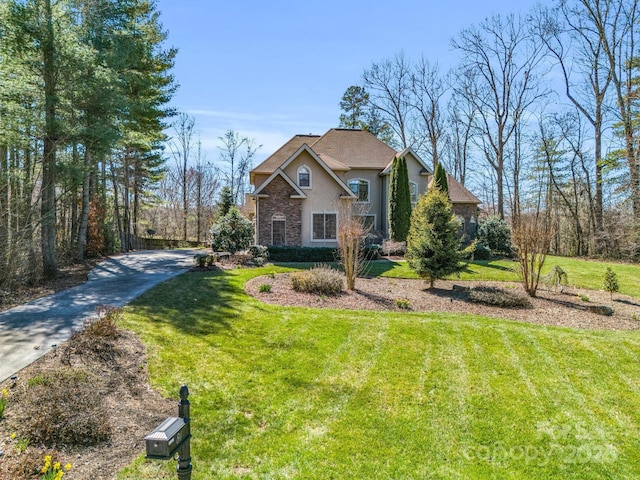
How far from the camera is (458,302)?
9625 millimetres

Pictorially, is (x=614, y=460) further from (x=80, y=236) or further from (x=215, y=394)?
(x=80, y=236)

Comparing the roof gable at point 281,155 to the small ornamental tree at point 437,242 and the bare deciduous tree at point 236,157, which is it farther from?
the small ornamental tree at point 437,242

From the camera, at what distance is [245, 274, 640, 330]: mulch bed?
333 inches

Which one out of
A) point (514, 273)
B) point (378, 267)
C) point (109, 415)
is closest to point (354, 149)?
point (378, 267)

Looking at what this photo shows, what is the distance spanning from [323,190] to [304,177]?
48.4 inches

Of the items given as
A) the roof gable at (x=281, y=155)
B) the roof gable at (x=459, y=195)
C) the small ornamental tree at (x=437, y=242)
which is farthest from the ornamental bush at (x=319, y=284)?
the roof gable at (x=459, y=195)

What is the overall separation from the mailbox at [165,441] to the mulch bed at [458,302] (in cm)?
629

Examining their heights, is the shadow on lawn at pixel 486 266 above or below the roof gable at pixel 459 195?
below

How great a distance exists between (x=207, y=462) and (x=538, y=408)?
13.8 ft

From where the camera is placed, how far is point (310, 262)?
1641 centimetres

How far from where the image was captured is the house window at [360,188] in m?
22.9

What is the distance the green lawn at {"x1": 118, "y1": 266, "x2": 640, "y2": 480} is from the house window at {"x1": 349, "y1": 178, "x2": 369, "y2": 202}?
611 inches

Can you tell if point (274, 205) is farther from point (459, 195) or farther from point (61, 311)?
point (459, 195)

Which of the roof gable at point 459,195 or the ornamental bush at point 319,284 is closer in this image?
the ornamental bush at point 319,284
